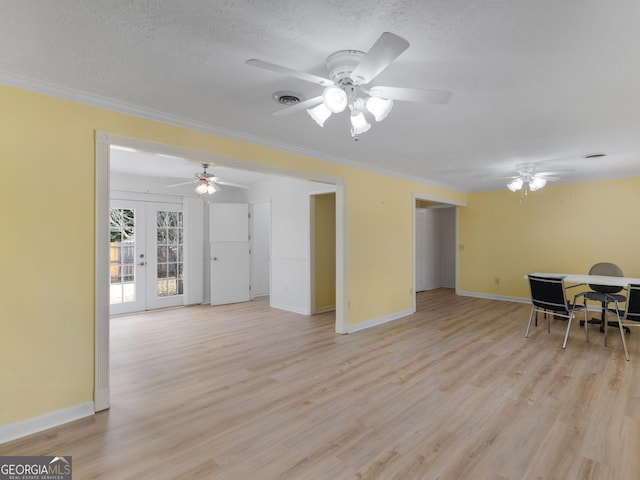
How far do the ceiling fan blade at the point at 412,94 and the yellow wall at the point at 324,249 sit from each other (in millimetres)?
3817

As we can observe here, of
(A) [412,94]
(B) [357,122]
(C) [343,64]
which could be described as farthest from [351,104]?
(A) [412,94]

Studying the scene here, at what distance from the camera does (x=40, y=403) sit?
2.19 metres

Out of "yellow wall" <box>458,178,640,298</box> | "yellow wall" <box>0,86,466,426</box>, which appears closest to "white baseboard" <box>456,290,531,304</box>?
"yellow wall" <box>458,178,640,298</box>

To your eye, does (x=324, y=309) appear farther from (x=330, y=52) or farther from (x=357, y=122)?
(x=330, y=52)

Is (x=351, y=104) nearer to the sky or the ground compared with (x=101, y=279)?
nearer to the sky

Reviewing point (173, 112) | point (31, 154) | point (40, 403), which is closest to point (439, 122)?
point (173, 112)

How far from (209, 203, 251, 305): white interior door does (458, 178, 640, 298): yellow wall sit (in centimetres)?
503

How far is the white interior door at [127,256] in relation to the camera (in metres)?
5.56

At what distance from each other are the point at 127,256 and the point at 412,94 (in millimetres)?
5756

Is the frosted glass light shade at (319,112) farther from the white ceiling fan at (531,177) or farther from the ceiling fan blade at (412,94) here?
the white ceiling fan at (531,177)

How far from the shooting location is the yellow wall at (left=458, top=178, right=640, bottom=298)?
5.43m

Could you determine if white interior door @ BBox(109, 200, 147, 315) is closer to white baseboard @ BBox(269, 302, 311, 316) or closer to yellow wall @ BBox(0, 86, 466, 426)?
white baseboard @ BBox(269, 302, 311, 316)

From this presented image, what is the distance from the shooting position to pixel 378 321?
4.93 meters

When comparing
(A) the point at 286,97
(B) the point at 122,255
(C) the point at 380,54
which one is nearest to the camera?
(C) the point at 380,54
